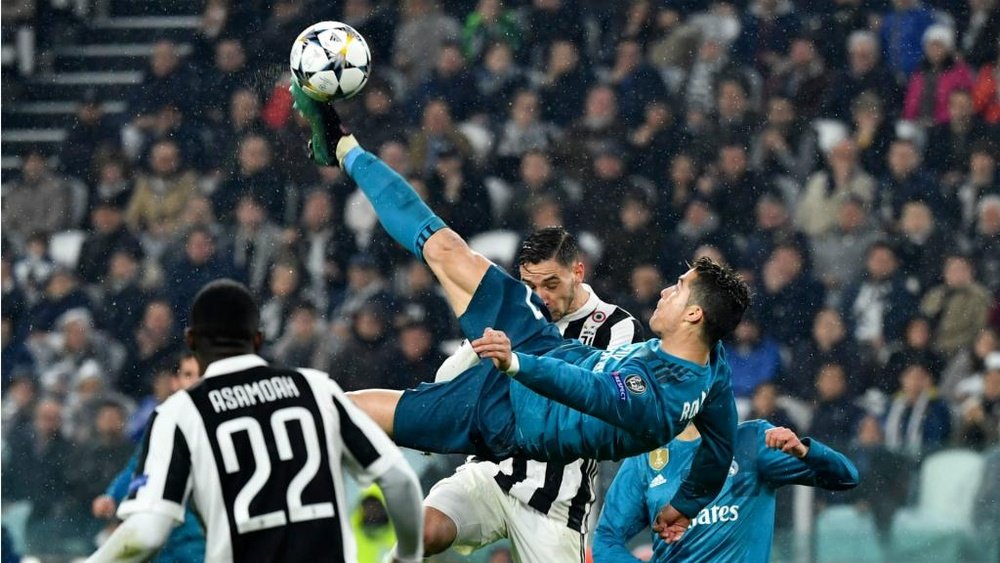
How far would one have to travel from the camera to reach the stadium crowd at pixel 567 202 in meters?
10.3

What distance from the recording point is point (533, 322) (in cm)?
580

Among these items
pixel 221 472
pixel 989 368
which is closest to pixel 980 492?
pixel 989 368

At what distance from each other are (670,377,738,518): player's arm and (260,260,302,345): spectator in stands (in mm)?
6003

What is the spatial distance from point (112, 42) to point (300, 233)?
10.8 ft

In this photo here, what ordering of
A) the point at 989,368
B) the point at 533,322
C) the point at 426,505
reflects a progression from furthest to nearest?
the point at 989,368, the point at 426,505, the point at 533,322

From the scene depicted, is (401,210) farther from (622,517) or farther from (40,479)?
(40,479)

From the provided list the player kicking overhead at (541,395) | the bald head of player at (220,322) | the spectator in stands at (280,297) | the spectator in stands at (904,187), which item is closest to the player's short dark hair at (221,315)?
the bald head of player at (220,322)

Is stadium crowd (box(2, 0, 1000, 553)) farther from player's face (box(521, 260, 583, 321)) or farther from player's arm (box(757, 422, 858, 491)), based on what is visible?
player's arm (box(757, 422, 858, 491))

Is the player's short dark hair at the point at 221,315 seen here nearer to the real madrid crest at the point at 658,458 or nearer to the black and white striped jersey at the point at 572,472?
the real madrid crest at the point at 658,458

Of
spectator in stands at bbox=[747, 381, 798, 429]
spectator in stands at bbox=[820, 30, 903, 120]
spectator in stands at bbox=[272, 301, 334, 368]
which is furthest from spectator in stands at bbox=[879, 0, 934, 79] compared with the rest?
spectator in stands at bbox=[272, 301, 334, 368]

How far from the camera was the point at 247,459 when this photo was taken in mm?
4430

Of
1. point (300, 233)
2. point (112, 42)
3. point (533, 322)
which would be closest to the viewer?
point (533, 322)

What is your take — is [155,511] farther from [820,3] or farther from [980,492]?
[820,3]

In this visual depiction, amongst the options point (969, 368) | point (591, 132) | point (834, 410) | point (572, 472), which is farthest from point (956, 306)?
point (572, 472)
